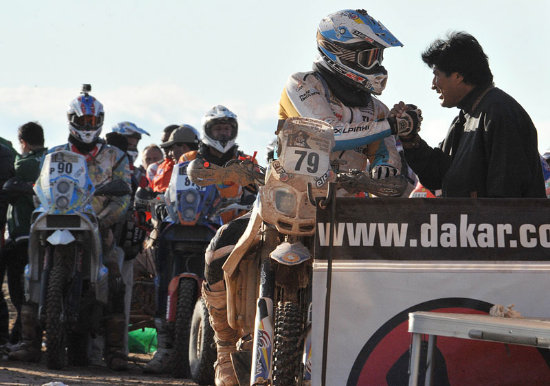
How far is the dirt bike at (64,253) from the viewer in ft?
32.8

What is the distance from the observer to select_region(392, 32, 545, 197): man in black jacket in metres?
6.09

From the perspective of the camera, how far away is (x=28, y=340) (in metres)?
10.8

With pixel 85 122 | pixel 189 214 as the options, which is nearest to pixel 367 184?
pixel 189 214

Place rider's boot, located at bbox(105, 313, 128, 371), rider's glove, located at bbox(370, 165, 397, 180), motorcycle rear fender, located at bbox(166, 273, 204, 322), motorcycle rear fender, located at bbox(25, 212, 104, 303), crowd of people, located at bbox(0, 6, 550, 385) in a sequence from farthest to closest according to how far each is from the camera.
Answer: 1. rider's boot, located at bbox(105, 313, 128, 371)
2. motorcycle rear fender, located at bbox(25, 212, 104, 303)
3. motorcycle rear fender, located at bbox(166, 273, 204, 322)
4. rider's glove, located at bbox(370, 165, 397, 180)
5. crowd of people, located at bbox(0, 6, 550, 385)

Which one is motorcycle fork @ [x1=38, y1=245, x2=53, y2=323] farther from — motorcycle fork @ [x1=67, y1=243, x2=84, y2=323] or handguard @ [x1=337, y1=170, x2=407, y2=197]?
handguard @ [x1=337, y1=170, x2=407, y2=197]

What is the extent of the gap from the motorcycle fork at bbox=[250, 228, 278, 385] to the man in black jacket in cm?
110

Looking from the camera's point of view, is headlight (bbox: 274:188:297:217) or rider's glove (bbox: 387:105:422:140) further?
rider's glove (bbox: 387:105:422:140)

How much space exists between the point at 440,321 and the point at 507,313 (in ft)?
2.02

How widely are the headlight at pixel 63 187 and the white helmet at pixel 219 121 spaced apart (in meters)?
1.53

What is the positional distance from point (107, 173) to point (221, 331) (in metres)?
4.43

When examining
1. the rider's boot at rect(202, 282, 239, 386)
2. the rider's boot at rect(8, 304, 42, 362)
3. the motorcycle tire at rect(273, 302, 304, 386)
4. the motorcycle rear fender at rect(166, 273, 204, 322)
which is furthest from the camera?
the rider's boot at rect(8, 304, 42, 362)

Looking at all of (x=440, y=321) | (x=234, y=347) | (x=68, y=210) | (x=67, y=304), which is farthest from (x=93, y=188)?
(x=440, y=321)

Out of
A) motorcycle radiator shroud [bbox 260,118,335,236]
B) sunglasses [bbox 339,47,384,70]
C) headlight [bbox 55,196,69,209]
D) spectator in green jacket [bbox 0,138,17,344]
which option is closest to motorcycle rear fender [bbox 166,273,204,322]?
headlight [bbox 55,196,69,209]

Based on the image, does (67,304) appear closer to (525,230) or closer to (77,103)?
(77,103)
